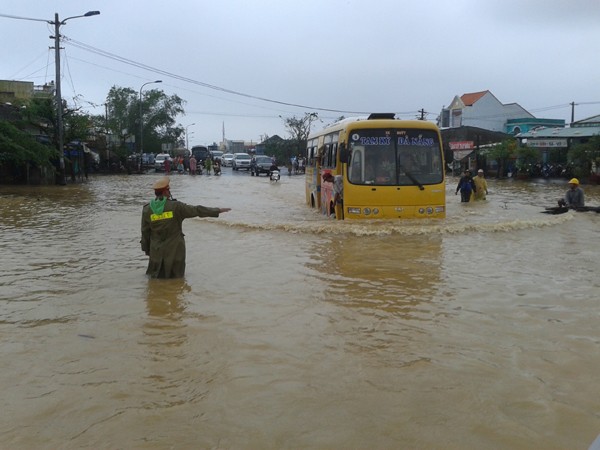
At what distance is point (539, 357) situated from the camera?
5133 millimetres

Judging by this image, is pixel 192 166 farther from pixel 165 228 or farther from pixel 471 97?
pixel 165 228

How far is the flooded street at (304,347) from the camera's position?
12.9ft

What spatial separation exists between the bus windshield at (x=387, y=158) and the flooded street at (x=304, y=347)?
215 cm

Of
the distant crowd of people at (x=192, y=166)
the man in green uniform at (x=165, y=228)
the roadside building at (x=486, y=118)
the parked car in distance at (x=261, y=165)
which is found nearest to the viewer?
the man in green uniform at (x=165, y=228)

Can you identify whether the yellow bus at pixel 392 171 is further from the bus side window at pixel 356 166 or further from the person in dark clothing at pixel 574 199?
the person in dark clothing at pixel 574 199

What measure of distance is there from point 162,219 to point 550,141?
3413 cm

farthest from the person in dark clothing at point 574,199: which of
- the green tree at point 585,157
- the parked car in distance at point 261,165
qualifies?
the parked car in distance at point 261,165

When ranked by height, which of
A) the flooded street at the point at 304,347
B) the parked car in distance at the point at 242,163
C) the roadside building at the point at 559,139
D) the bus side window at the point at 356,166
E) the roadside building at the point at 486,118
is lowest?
the flooded street at the point at 304,347

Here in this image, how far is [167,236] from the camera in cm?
783

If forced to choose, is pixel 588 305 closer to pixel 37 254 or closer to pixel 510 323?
pixel 510 323

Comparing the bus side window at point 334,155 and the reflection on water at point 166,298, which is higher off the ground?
the bus side window at point 334,155

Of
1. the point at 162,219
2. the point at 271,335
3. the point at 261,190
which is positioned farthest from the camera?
the point at 261,190

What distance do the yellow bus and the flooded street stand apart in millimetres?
1837

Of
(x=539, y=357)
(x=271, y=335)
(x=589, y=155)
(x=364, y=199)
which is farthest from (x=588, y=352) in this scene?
(x=589, y=155)
